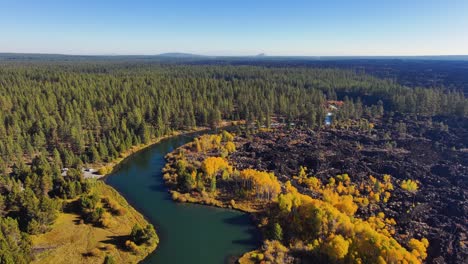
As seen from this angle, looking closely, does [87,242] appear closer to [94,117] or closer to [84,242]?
[84,242]

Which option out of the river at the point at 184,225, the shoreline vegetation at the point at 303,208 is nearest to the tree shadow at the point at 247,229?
the river at the point at 184,225

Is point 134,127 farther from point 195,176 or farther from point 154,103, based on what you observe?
point 195,176

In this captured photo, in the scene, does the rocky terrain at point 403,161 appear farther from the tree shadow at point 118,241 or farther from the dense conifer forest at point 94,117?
the tree shadow at point 118,241

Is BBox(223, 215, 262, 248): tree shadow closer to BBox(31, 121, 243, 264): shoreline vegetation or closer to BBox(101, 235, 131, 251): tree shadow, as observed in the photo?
BBox(31, 121, 243, 264): shoreline vegetation

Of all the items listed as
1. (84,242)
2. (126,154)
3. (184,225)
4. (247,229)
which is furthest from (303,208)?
(126,154)

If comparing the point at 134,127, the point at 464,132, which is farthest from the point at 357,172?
the point at 134,127

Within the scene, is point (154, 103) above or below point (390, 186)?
above
